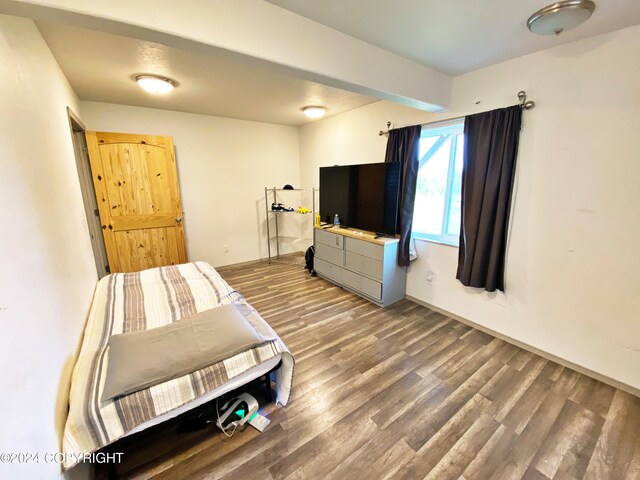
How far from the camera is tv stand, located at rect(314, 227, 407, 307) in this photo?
9.86ft

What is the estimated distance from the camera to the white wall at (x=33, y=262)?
0.83 metres

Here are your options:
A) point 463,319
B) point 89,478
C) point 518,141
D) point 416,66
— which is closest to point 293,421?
point 89,478

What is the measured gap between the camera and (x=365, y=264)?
3180 millimetres

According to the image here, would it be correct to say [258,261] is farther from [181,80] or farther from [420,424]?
[420,424]

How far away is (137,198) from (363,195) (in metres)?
3.01

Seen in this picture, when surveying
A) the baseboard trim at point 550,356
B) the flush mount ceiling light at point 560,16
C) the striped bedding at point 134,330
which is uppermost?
the flush mount ceiling light at point 560,16

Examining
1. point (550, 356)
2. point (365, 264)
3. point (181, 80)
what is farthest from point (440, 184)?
point (181, 80)

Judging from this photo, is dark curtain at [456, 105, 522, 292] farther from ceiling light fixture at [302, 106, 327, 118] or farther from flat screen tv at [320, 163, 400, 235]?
ceiling light fixture at [302, 106, 327, 118]

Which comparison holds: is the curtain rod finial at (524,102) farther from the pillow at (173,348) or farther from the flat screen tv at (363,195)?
the pillow at (173,348)

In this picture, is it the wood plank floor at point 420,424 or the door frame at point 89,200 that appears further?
the door frame at point 89,200

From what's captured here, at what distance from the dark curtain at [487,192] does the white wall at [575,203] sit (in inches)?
3.9

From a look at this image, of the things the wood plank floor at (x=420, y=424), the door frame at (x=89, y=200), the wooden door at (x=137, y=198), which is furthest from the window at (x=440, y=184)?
the door frame at (x=89, y=200)

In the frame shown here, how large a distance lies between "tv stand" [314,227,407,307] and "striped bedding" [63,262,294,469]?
1.62m

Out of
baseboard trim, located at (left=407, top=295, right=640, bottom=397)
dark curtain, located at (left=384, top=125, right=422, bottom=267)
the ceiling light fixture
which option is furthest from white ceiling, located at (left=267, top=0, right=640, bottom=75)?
baseboard trim, located at (left=407, top=295, right=640, bottom=397)
